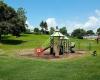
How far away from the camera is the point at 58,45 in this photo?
1337 inches

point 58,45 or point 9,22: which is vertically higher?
point 9,22

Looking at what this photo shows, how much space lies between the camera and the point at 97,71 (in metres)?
18.4

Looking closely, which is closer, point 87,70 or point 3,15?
point 87,70

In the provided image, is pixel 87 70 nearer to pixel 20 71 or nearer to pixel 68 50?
pixel 20 71

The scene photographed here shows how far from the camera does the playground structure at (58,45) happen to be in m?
33.5

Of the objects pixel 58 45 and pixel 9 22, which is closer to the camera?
pixel 58 45

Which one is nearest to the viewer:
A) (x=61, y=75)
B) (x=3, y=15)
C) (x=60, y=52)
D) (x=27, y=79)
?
(x=27, y=79)

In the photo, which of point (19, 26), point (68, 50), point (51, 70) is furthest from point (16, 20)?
point (51, 70)

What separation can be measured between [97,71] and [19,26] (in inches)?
1989

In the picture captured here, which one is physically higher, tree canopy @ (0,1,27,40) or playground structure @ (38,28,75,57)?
tree canopy @ (0,1,27,40)

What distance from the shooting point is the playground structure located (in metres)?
33.5

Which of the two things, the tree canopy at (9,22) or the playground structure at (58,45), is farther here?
the tree canopy at (9,22)

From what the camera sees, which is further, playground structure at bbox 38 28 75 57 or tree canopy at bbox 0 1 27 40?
tree canopy at bbox 0 1 27 40

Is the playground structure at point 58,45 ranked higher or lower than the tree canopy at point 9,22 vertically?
lower
